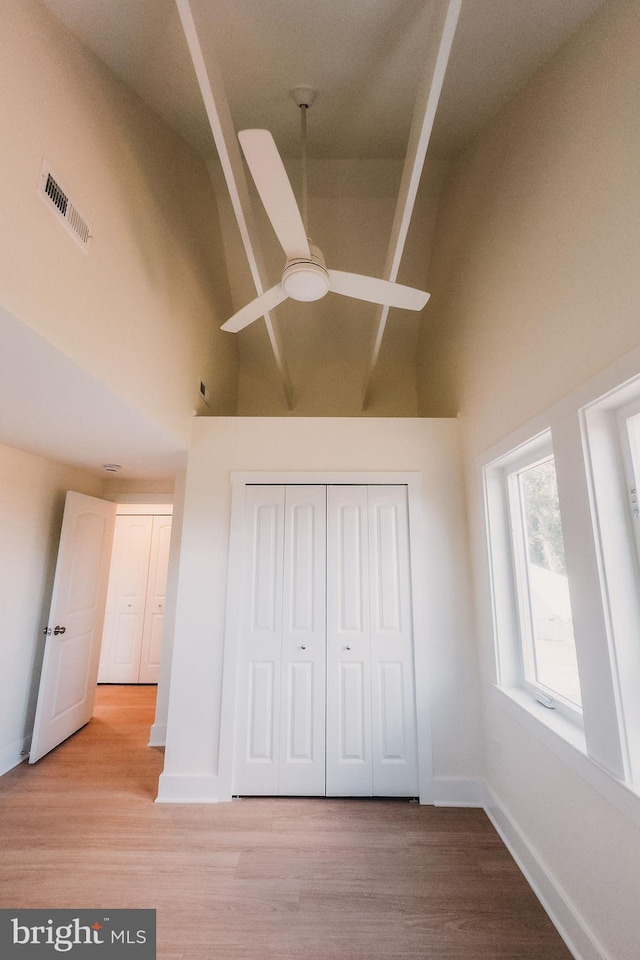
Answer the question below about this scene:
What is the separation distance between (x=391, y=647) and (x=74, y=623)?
2649mm

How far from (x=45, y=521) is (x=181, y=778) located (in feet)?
7.10

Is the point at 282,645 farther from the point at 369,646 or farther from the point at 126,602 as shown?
the point at 126,602

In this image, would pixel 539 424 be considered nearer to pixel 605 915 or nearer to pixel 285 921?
pixel 605 915

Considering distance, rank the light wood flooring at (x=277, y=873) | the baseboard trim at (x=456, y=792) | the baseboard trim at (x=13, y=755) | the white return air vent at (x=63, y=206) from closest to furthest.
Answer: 1. the white return air vent at (x=63, y=206)
2. the light wood flooring at (x=277, y=873)
3. the baseboard trim at (x=456, y=792)
4. the baseboard trim at (x=13, y=755)

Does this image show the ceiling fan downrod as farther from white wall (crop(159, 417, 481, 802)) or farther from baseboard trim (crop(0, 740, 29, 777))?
baseboard trim (crop(0, 740, 29, 777))

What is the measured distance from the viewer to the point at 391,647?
2.54 meters

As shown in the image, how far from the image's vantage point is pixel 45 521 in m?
3.18

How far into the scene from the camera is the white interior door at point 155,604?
4742 mm

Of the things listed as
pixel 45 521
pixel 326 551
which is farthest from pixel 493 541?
pixel 45 521

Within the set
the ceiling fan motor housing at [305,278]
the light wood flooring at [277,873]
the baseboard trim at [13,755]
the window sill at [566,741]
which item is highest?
the ceiling fan motor housing at [305,278]

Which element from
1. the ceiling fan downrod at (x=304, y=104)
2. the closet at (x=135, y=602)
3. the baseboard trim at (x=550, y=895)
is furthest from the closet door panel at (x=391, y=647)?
the closet at (x=135, y=602)

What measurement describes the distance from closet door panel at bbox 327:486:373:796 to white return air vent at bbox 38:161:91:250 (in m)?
1.85

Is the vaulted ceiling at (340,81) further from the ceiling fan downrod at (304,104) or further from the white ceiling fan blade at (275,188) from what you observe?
the white ceiling fan blade at (275,188)

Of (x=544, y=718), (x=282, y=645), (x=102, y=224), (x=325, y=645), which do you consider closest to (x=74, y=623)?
(x=282, y=645)
